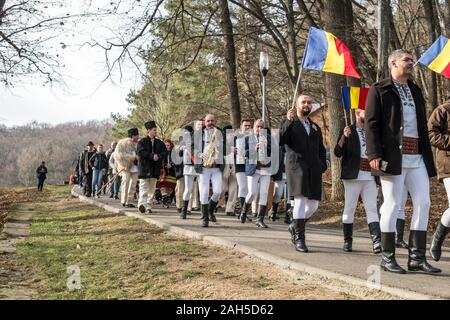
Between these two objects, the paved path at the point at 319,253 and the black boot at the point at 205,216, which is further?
the black boot at the point at 205,216

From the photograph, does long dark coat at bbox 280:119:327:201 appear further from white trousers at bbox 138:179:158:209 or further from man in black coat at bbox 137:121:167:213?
white trousers at bbox 138:179:158:209

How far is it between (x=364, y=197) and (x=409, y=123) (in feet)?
6.86

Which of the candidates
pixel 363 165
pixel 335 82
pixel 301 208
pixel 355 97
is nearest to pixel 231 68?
pixel 335 82

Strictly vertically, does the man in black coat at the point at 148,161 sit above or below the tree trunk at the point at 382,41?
below

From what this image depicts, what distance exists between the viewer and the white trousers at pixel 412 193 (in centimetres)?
604

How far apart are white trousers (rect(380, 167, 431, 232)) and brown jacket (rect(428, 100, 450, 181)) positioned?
0.55 m

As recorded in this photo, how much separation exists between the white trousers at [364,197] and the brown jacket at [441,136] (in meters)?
1.41

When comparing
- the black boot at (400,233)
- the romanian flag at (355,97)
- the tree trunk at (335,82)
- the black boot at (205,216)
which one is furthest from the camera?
the tree trunk at (335,82)

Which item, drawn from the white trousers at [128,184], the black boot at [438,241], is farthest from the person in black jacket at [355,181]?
the white trousers at [128,184]

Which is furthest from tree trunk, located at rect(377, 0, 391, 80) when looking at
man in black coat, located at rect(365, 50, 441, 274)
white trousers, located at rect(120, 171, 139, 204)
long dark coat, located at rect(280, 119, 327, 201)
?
white trousers, located at rect(120, 171, 139, 204)

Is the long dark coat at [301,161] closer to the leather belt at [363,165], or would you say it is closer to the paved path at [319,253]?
the leather belt at [363,165]

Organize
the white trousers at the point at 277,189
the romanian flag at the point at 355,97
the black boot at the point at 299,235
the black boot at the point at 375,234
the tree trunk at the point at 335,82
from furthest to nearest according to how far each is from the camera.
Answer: the tree trunk at the point at 335,82 < the white trousers at the point at 277,189 < the romanian flag at the point at 355,97 < the black boot at the point at 375,234 < the black boot at the point at 299,235
